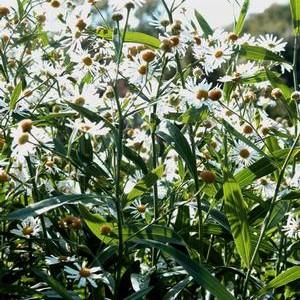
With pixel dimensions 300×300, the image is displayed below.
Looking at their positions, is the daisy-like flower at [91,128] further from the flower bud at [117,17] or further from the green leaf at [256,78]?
the green leaf at [256,78]

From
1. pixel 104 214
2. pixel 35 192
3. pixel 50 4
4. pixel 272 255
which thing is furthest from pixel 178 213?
pixel 50 4

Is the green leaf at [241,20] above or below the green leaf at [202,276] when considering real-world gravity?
above

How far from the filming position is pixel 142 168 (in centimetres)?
159

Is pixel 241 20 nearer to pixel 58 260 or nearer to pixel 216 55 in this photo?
pixel 216 55

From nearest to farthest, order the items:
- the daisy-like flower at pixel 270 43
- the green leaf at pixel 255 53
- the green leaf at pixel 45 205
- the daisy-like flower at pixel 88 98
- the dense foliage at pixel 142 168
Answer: the green leaf at pixel 45 205, the dense foliage at pixel 142 168, the daisy-like flower at pixel 88 98, the green leaf at pixel 255 53, the daisy-like flower at pixel 270 43

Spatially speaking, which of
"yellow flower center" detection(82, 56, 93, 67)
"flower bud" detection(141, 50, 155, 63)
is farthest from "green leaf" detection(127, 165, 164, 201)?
"yellow flower center" detection(82, 56, 93, 67)

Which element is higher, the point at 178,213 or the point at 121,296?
the point at 178,213

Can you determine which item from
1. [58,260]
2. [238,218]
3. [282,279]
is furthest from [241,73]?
[58,260]

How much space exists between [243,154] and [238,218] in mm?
303

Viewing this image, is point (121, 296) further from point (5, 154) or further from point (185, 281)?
point (5, 154)

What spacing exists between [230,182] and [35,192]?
1.41ft

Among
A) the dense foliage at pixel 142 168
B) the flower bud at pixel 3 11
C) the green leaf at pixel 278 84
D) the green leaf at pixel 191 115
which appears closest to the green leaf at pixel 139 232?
the dense foliage at pixel 142 168

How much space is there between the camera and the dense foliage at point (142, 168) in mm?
1368

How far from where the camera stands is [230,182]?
4.52ft
